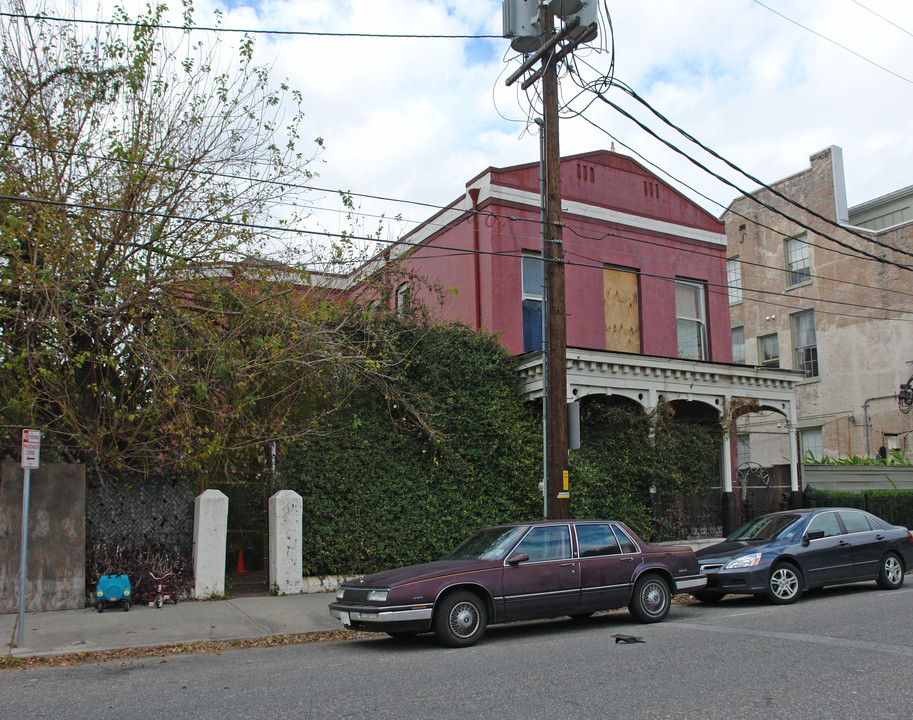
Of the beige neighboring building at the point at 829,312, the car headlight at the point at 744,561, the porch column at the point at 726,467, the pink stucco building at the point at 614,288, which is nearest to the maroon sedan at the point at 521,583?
the car headlight at the point at 744,561

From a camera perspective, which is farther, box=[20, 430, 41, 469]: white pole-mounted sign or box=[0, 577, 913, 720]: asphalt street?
box=[20, 430, 41, 469]: white pole-mounted sign

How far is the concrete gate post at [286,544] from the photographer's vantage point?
12688 mm

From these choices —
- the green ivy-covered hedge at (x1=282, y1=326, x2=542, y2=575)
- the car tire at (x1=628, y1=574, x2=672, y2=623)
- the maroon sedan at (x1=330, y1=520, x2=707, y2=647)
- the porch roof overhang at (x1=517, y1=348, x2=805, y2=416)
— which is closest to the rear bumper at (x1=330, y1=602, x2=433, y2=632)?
the maroon sedan at (x1=330, y1=520, x2=707, y2=647)

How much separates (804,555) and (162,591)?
378 inches

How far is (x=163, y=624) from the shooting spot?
10484mm

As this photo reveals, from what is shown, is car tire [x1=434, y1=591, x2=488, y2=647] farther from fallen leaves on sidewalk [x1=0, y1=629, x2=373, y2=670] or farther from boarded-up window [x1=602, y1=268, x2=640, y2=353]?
boarded-up window [x1=602, y1=268, x2=640, y2=353]

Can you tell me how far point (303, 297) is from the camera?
1327 centimetres

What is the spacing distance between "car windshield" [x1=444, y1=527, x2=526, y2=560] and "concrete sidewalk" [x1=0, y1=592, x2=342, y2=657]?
2.10 metres

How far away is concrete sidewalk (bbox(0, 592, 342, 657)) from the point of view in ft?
31.0

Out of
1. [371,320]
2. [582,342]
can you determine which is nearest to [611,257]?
[582,342]

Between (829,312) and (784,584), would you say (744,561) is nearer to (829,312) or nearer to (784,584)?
(784,584)

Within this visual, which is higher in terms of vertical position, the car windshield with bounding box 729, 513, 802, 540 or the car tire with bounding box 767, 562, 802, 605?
the car windshield with bounding box 729, 513, 802, 540

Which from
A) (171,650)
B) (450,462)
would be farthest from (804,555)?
(171,650)

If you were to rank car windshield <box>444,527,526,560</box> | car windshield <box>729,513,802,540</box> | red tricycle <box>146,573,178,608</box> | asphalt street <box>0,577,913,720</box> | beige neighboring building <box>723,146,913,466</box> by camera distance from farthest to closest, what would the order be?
beige neighboring building <box>723,146,913,466</box>
car windshield <box>729,513,802,540</box>
red tricycle <box>146,573,178,608</box>
car windshield <box>444,527,526,560</box>
asphalt street <box>0,577,913,720</box>
